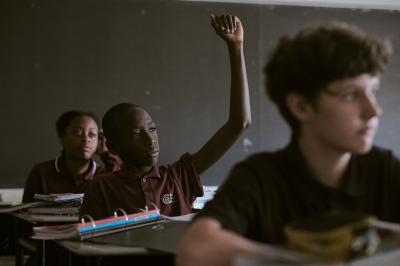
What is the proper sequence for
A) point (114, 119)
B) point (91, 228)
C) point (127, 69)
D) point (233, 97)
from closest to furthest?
point (91, 228) → point (233, 97) → point (114, 119) → point (127, 69)

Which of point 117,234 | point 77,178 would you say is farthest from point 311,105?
point 77,178

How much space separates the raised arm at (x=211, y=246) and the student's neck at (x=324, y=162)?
Result: 220 mm

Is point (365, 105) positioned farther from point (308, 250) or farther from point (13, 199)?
point (13, 199)

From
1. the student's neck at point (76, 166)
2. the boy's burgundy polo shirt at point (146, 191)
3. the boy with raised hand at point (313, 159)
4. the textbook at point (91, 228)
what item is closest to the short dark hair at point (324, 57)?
the boy with raised hand at point (313, 159)

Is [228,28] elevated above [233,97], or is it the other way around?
[228,28]

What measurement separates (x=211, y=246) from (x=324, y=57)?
0.39m

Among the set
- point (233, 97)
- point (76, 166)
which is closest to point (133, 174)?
point (233, 97)

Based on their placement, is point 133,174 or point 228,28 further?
point 133,174

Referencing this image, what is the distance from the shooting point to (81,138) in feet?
12.7

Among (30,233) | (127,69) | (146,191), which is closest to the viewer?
(146,191)

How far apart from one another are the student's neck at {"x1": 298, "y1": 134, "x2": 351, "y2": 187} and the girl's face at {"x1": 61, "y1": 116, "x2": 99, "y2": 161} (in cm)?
283

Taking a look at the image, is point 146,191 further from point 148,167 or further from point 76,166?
point 76,166

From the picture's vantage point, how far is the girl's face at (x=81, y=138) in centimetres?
382

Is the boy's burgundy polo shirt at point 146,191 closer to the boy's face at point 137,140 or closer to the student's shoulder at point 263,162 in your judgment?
the boy's face at point 137,140
